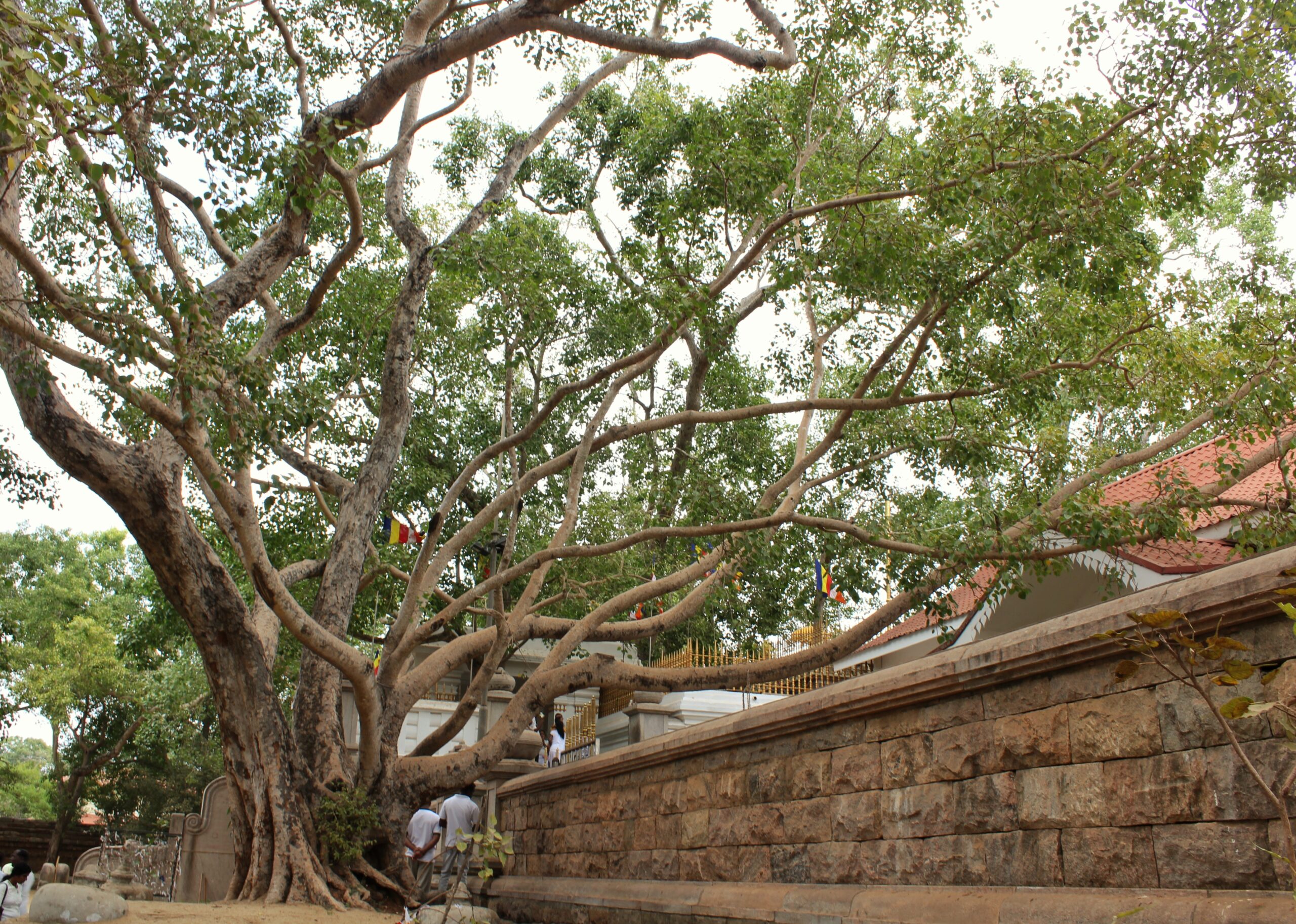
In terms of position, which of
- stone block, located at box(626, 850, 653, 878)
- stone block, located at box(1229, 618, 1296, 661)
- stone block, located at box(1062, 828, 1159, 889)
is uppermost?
stone block, located at box(1229, 618, 1296, 661)

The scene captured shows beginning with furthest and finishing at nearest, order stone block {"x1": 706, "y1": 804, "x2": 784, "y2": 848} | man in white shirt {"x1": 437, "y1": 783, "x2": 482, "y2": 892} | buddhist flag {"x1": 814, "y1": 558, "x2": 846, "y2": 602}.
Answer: buddhist flag {"x1": 814, "y1": 558, "x2": 846, "y2": 602} < man in white shirt {"x1": 437, "y1": 783, "x2": 482, "y2": 892} < stone block {"x1": 706, "y1": 804, "x2": 784, "y2": 848}

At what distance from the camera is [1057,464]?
9.51 m

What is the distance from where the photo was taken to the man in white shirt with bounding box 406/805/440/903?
9.25 metres

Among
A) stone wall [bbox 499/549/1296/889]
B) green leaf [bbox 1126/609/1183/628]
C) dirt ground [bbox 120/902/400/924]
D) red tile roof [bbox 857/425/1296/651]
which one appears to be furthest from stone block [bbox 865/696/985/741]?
dirt ground [bbox 120/902/400/924]

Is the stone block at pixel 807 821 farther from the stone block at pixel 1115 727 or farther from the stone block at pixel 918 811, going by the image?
the stone block at pixel 1115 727

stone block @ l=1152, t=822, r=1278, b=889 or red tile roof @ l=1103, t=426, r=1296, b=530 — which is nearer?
stone block @ l=1152, t=822, r=1278, b=889

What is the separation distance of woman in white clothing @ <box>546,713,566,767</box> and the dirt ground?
536 centimetres

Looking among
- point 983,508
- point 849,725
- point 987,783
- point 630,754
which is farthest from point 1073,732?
point 983,508

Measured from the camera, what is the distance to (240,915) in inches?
288

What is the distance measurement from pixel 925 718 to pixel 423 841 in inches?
257

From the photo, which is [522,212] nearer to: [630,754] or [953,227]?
[953,227]

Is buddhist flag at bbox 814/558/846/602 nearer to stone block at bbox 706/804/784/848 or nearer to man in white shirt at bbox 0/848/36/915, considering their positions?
stone block at bbox 706/804/784/848

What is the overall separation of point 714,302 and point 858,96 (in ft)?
19.9

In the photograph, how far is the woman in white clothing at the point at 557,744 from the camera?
13.8m
